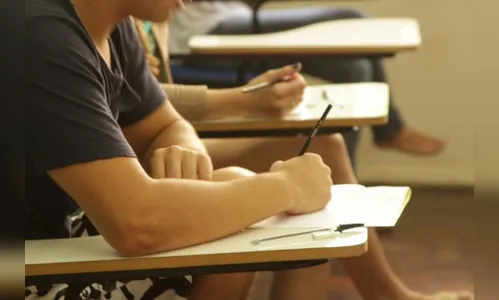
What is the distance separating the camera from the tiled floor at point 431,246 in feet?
9.20

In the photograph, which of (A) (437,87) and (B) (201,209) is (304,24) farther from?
(B) (201,209)

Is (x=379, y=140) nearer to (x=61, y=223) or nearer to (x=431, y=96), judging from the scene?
(x=431, y=96)

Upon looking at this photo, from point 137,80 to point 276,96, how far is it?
426mm

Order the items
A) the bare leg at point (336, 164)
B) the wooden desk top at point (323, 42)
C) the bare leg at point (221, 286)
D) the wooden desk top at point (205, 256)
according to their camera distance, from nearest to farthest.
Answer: the wooden desk top at point (205, 256) → the bare leg at point (221, 286) → the bare leg at point (336, 164) → the wooden desk top at point (323, 42)

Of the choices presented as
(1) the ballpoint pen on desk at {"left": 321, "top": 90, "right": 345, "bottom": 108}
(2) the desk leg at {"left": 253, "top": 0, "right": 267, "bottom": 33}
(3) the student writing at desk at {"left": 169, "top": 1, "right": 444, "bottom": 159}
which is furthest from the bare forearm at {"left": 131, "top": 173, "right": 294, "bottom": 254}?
(2) the desk leg at {"left": 253, "top": 0, "right": 267, "bottom": 33}

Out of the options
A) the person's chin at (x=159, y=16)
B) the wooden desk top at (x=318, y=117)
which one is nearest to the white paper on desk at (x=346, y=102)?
the wooden desk top at (x=318, y=117)

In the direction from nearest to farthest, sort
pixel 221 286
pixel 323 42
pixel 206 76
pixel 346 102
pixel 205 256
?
1. pixel 205 256
2. pixel 221 286
3. pixel 346 102
4. pixel 323 42
5. pixel 206 76

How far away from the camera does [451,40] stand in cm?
373

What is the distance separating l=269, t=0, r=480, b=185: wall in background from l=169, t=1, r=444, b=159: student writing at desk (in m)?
0.47

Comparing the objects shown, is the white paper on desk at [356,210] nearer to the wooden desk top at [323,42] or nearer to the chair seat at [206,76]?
the wooden desk top at [323,42]

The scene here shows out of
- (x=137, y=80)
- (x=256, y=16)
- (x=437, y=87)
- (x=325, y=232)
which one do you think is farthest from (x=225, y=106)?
(x=437, y=87)

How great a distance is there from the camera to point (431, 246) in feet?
10.3

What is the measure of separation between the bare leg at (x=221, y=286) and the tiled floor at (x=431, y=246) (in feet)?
3.25

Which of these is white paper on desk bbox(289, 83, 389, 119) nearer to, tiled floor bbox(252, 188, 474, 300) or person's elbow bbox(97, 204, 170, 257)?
tiled floor bbox(252, 188, 474, 300)
